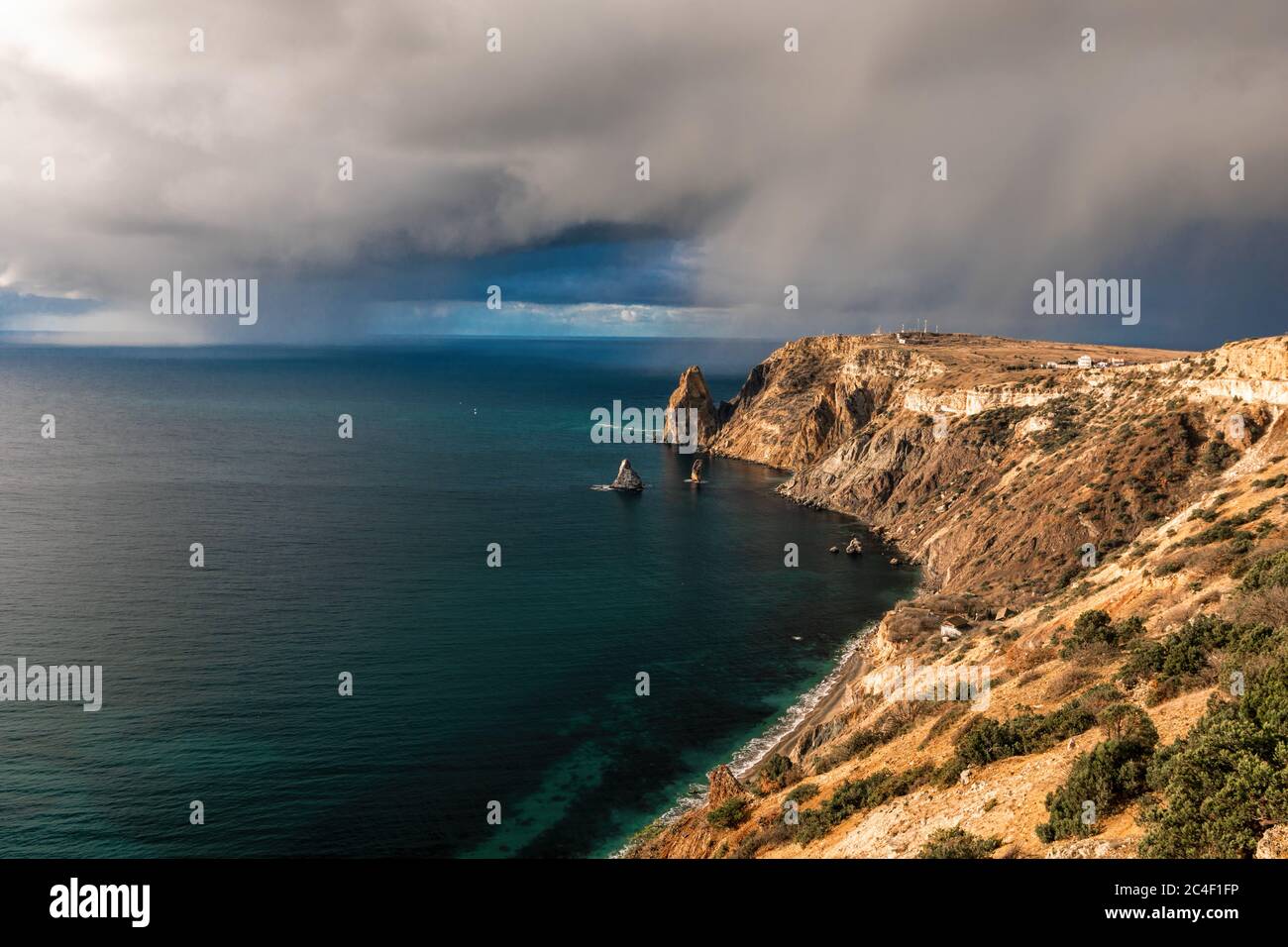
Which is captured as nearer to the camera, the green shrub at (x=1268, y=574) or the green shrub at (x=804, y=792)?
the green shrub at (x=1268, y=574)

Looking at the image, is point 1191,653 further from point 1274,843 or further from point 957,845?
point 1274,843

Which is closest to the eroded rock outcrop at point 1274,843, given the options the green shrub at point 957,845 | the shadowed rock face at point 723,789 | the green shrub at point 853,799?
the green shrub at point 957,845

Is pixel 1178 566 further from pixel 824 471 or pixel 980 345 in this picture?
pixel 980 345

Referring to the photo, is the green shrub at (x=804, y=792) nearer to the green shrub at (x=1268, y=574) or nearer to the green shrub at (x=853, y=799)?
the green shrub at (x=853, y=799)

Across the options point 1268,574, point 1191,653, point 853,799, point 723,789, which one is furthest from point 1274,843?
point 723,789

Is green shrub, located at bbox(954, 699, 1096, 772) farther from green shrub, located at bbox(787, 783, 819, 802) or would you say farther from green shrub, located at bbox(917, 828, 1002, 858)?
green shrub, located at bbox(787, 783, 819, 802)

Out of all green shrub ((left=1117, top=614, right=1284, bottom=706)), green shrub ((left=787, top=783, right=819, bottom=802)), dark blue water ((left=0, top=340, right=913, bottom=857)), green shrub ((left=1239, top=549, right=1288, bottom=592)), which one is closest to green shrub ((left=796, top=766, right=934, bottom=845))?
green shrub ((left=787, top=783, right=819, bottom=802))
